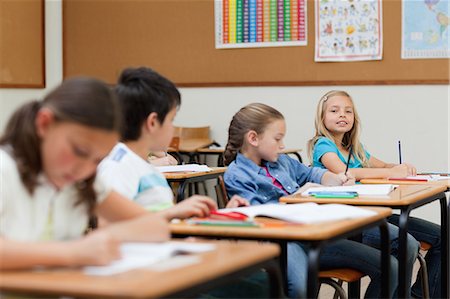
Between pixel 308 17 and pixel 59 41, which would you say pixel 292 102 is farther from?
pixel 59 41

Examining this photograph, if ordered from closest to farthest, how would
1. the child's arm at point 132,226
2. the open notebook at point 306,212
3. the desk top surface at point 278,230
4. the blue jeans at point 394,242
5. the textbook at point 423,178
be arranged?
the child's arm at point 132,226
the desk top surface at point 278,230
the open notebook at point 306,212
the blue jeans at point 394,242
the textbook at point 423,178

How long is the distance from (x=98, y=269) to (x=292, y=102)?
17.3ft

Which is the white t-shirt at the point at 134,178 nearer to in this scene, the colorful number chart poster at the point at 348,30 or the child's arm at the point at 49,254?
the child's arm at the point at 49,254

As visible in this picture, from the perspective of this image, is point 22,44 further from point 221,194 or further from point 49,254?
point 49,254

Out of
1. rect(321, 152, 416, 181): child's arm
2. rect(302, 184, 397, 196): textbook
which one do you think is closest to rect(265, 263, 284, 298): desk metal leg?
rect(302, 184, 397, 196): textbook

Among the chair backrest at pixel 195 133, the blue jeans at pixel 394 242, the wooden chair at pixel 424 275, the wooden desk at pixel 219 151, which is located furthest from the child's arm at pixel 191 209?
the chair backrest at pixel 195 133

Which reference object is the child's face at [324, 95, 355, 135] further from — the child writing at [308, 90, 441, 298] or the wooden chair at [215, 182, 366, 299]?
the wooden chair at [215, 182, 366, 299]

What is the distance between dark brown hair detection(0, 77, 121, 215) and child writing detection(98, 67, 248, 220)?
66 cm

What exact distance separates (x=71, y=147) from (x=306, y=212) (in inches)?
36.4

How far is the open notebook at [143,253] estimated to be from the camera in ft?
4.75

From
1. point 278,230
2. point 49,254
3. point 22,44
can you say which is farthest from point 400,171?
point 22,44

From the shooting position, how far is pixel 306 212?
2277mm

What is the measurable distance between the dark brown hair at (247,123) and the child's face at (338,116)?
869mm

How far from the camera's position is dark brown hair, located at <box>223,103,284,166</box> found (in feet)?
10.5
